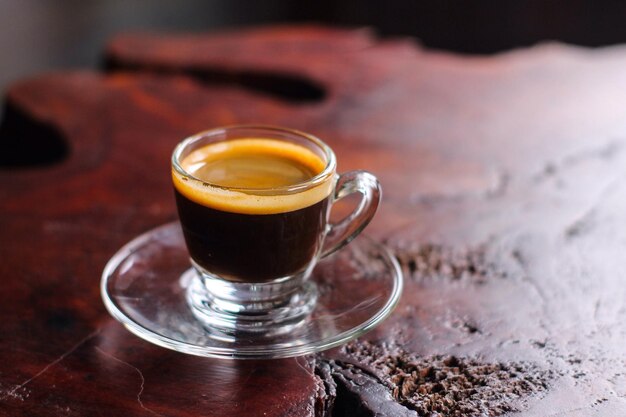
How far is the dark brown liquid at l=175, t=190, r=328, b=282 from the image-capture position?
0.73 metres

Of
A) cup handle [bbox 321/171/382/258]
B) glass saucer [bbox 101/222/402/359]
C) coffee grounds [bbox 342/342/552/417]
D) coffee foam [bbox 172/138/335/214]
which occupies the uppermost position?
coffee foam [bbox 172/138/335/214]

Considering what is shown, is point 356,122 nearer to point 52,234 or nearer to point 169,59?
point 169,59

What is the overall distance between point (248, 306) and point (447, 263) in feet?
0.77

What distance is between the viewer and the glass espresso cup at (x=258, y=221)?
725 millimetres

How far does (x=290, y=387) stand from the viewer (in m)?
0.68

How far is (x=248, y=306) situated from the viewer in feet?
2.49

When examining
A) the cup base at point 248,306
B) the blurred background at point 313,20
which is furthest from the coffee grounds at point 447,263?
the blurred background at point 313,20

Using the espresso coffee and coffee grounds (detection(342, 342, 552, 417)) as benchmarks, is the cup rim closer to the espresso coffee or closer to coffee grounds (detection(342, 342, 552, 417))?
the espresso coffee

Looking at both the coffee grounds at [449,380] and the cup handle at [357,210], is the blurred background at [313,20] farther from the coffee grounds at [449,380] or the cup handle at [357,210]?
the coffee grounds at [449,380]

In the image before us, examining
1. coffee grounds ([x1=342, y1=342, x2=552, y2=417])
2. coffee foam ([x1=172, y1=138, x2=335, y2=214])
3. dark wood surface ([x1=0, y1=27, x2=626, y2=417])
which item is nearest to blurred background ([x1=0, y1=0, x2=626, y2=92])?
dark wood surface ([x1=0, y1=27, x2=626, y2=417])

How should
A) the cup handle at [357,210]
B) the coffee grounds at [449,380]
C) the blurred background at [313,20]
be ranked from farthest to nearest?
the blurred background at [313,20]
the cup handle at [357,210]
the coffee grounds at [449,380]

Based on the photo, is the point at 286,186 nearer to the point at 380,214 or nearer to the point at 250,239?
the point at 250,239

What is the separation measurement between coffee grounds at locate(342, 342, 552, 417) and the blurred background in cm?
153

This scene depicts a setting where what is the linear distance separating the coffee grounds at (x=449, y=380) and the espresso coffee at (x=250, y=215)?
10cm
